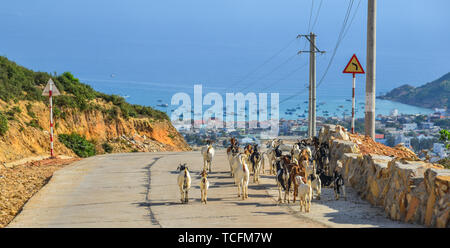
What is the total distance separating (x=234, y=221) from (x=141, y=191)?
5092 millimetres

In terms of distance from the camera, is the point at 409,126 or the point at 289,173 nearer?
the point at 289,173

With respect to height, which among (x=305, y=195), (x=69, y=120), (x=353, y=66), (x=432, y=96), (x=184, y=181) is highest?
(x=432, y=96)

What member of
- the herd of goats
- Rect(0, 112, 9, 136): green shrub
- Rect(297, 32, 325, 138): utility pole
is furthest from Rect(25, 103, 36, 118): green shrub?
Rect(297, 32, 325, 138): utility pole

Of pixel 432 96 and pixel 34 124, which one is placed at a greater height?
pixel 432 96

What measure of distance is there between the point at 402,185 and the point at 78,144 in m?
20.3

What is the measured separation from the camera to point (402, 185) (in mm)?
12867

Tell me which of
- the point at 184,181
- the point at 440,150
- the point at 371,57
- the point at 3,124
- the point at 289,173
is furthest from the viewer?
the point at 440,150

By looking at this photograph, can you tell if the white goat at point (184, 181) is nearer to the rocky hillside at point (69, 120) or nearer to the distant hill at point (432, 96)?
the rocky hillside at point (69, 120)

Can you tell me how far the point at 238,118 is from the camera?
192ft

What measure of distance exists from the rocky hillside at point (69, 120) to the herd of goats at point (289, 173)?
8.95 m

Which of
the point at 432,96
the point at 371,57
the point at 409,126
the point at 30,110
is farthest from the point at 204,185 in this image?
the point at 432,96

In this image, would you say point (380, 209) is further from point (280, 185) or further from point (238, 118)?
point (238, 118)

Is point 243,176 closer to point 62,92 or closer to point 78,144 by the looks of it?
point 78,144
